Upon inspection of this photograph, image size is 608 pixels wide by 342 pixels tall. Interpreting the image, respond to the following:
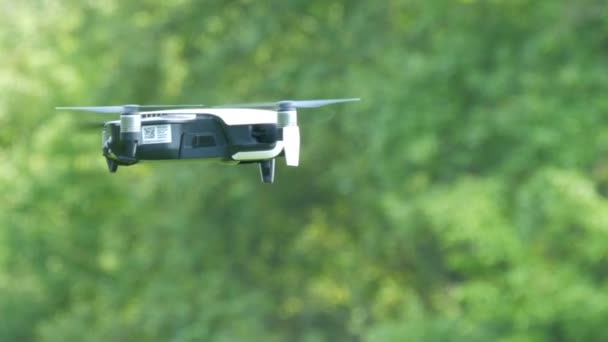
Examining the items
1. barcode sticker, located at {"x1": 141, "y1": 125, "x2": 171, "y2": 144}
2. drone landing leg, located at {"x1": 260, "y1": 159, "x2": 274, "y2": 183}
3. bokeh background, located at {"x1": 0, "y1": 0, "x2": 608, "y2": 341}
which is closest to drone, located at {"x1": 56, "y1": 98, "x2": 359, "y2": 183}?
barcode sticker, located at {"x1": 141, "y1": 125, "x2": 171, "y2": 144}

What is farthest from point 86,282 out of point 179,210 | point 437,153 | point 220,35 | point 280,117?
point 280,117

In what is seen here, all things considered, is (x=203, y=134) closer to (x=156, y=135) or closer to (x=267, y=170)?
(x=156, y=135)

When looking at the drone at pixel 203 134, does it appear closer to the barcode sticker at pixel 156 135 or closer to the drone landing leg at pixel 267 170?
the barcode sticker at pixel 156 135

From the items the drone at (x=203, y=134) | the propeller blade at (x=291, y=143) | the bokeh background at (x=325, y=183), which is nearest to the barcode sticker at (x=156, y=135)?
the drone at (x=203, y=134)

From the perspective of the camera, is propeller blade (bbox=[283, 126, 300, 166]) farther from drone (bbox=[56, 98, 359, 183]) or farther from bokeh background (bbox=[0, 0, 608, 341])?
bokeh background (bbox=[0, 0, 608, 341])

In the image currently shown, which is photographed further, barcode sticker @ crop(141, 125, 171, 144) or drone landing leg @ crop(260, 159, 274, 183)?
drone landing leg @ crop(260, 159, 274, 183)

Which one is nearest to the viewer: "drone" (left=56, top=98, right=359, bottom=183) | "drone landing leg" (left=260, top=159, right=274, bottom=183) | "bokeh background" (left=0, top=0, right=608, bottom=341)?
"drone" (left=56, top=98, right=359, bottom=183)

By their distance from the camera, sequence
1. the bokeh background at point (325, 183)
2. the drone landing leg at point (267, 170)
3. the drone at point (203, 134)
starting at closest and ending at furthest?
the drone at point (203, 134), the drone landing leg at point (267, 170), the bokeh background at point (325, 183)

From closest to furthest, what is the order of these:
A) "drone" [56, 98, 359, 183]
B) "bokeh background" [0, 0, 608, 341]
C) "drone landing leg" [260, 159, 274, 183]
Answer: "drone" [56, 98, 359, 183], "drone landing leg" [260, 159, 274, 183], "bokeh background" [0, 0, 608, 341]
